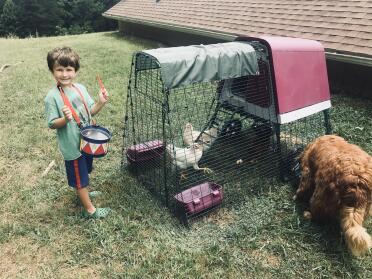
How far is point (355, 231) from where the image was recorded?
3.17 m

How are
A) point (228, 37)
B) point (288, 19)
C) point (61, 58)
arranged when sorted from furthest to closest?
point (228, 37)
point (288, 19)
point (61, 58)

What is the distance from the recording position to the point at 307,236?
372cm

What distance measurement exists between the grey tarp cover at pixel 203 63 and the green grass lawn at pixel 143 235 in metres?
1.47

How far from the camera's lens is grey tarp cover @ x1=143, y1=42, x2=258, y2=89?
3518 millimetres

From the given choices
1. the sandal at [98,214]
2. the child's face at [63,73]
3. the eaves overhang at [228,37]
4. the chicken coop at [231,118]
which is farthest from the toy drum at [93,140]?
the eaves overhang at [228,37]

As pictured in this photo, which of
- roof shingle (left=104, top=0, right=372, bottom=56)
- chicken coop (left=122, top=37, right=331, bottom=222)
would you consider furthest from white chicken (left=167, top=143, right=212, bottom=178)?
roof shingle (left=104, top=0, right=372, bottom=56)

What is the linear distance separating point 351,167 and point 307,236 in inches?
33.3

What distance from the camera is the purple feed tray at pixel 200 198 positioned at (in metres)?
3.87

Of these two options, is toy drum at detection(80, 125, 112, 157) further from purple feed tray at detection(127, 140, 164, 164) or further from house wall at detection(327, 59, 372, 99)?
house wall at detection(327, 59, 372, 99)

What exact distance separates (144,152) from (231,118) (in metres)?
1.24

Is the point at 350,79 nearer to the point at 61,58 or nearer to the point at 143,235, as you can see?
the point at 143,235

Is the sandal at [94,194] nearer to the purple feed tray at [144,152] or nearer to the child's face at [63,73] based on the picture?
the purple feed tray at [144,152]

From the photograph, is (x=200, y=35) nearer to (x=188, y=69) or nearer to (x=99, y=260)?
(x=188, y=69)

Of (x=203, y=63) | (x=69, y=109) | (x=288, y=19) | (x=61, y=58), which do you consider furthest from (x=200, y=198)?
(x=288, y=19)
